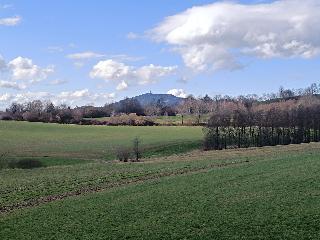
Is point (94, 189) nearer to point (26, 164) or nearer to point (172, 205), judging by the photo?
point (172, 205)

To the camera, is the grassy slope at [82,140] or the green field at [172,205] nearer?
the green field at [172,205]

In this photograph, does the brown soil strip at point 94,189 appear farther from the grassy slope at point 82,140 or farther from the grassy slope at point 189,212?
the grassy slope at point 82,140

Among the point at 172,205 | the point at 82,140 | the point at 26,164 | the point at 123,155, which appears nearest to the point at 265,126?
the point at 82,140

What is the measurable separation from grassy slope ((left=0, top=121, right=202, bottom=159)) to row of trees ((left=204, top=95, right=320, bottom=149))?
19.9ft

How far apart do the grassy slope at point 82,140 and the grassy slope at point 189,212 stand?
151 feet

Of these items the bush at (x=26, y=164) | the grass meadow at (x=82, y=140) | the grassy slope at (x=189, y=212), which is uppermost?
the grass meadow at (x=82, y=140)

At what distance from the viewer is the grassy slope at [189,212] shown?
747 inches

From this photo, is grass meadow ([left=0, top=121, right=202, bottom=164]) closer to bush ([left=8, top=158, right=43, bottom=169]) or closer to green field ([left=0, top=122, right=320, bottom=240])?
bush ([left=8, top=158, right=43, bottom=169])

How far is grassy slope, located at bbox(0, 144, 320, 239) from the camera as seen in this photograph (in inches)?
747

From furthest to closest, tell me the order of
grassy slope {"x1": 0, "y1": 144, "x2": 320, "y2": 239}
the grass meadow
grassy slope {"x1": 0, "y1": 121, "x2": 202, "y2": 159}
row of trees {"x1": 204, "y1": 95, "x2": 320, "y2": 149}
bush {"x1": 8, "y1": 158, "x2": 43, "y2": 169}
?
1. row of trees {"x1": 204, "y1": 95, "x2": 320, "y2": 149}
2. grassy slope {"x1": 0, "y1": 121, "x2": 202, "y2": 159}
3. the grass meadow
4. bush {"x1": 8, "y1": 158, "x2": 43, "y2": 169}
5. grassy slope {"x1": 0, "y1": 144, "x2": 320, "y2": 239}

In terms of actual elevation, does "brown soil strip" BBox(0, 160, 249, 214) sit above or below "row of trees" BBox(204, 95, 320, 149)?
below

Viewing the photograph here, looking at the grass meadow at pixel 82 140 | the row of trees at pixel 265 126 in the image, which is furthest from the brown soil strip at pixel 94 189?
the row of trees at pixel 265 126

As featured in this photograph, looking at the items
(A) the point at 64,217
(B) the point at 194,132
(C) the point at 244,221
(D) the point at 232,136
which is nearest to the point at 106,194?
(A) the point at 64,217

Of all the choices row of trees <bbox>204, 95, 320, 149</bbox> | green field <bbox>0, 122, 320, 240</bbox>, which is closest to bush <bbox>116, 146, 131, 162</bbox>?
green field <bbox>0, 122, 320, 240</bbox>
